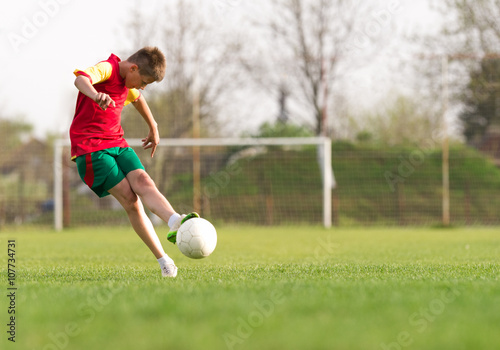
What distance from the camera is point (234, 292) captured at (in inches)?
153

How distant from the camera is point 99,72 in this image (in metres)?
5.30

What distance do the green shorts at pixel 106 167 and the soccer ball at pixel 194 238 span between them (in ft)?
2.54

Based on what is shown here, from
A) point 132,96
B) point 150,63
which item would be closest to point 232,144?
point 132,96

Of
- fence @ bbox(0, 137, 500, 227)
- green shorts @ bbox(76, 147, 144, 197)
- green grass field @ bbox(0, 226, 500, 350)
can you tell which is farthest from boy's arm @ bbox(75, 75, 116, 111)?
fence @ bbox(0, 137, 500, 227)

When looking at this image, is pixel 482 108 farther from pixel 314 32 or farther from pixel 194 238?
pixel 194 238

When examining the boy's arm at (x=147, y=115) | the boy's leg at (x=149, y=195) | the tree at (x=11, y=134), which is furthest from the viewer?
the tree at (x=11, y=134)

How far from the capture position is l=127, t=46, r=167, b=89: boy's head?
5.39 m

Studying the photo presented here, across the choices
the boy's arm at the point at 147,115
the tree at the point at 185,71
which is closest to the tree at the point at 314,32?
the tree at the point at 185,71

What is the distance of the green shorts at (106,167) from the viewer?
538cm

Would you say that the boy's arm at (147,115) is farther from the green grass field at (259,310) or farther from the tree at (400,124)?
the tree at (400,124)

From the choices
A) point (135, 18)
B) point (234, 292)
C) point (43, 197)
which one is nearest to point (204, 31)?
point (135, 18)
